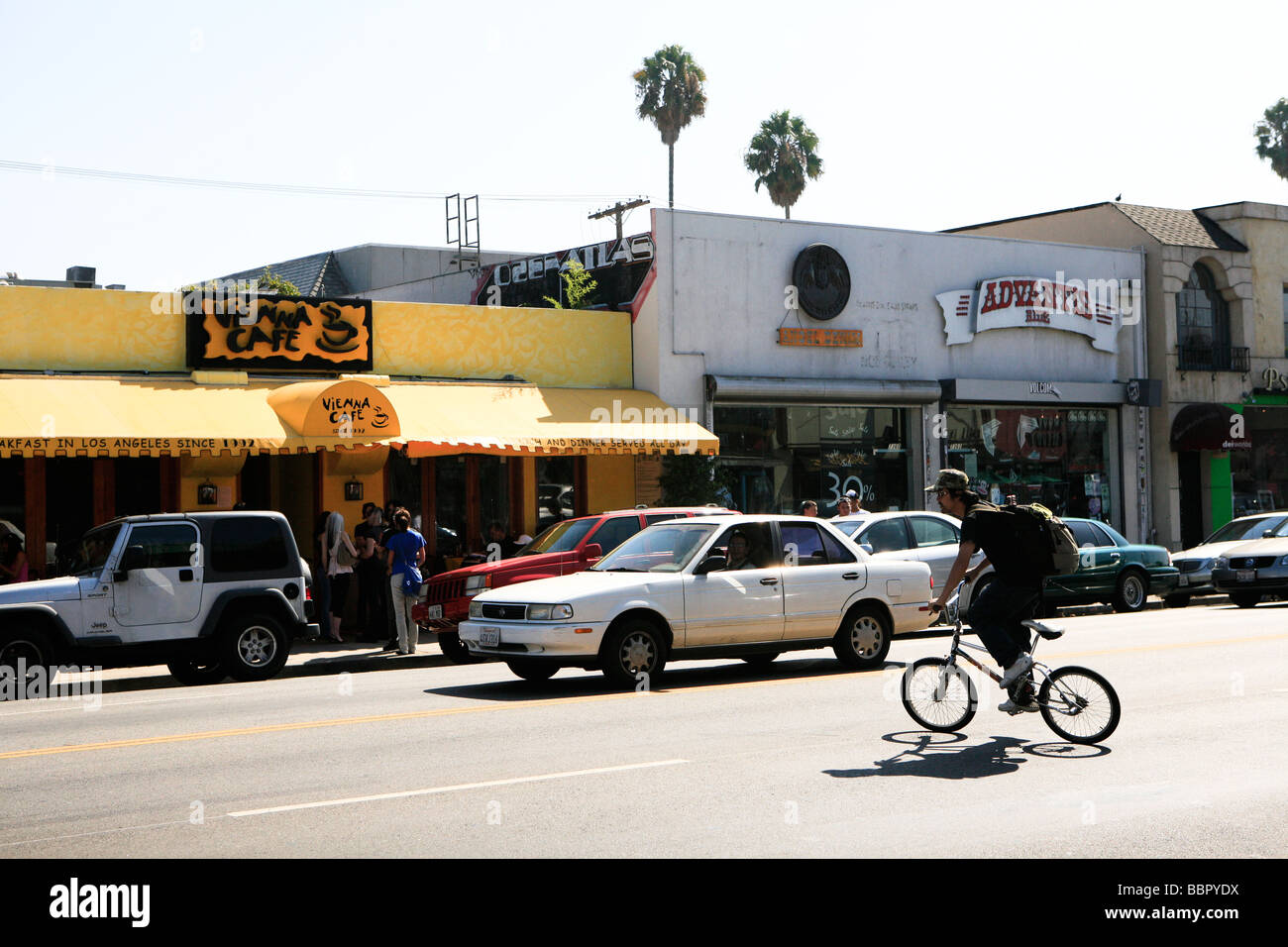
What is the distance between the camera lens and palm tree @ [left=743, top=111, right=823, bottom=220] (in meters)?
56.4

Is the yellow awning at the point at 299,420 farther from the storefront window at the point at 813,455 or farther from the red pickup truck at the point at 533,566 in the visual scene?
the red pickup truck at the point at 533,566

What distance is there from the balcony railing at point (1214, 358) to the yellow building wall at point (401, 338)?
14.8 m

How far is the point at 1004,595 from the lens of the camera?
31.3 feet

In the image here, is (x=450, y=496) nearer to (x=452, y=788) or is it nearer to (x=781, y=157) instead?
(x=452, y=788)

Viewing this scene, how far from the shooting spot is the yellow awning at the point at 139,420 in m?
18.3

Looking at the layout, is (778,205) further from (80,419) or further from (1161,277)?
(80,419)

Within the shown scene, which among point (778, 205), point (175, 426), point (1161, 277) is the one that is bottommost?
point (175, 426)

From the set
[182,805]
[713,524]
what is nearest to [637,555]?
[713,524]

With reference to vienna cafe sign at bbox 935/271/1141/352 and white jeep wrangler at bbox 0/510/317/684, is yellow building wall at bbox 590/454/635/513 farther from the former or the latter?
white jeep wrangler at bbox 0/510/317/684

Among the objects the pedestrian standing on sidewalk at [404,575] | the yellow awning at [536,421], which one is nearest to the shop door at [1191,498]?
the yellow awning at [536,421]

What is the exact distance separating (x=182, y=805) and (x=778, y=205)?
51.3 meters

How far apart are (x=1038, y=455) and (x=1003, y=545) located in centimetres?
2226

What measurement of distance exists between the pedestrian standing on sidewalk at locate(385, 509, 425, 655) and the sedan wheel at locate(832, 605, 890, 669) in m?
5.68
